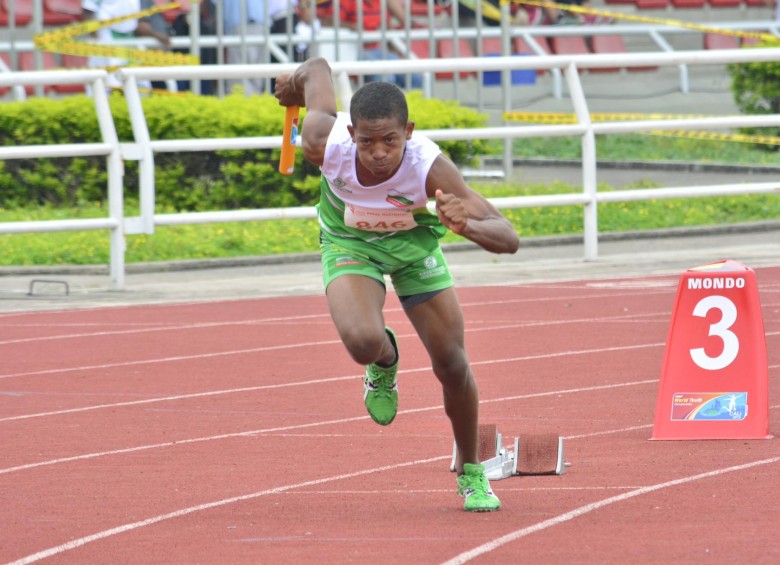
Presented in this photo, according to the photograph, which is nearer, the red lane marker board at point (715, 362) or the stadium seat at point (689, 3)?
the red lane marker board at point (715, 362)

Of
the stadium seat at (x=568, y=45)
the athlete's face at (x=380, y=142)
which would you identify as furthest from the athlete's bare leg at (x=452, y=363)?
the stadium seat at (x=568, y=45)

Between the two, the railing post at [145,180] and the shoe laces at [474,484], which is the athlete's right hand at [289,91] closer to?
the shoe laces at [474,484]

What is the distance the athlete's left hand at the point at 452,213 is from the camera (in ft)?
17.7

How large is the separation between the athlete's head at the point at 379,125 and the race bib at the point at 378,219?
8.8 inches

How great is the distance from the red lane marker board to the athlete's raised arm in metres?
1.89

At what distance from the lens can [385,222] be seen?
6270mm

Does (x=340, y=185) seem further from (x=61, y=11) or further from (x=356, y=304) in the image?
(x=61, y=11)

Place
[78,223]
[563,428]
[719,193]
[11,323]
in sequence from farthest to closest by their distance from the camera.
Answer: [719,193] < [78,223] < [11,323] < [563,428]

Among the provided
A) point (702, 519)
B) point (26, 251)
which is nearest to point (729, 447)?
point (702, 519)

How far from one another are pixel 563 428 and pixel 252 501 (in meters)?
2.05

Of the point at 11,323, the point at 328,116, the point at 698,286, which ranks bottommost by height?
the point at 11,323

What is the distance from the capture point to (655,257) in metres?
14.7

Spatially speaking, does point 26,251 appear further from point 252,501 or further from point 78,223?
point 252,501

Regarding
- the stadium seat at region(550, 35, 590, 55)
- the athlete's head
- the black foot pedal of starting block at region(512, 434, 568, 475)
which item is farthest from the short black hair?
the stadium seat at region(550, 35, 590, 55)
